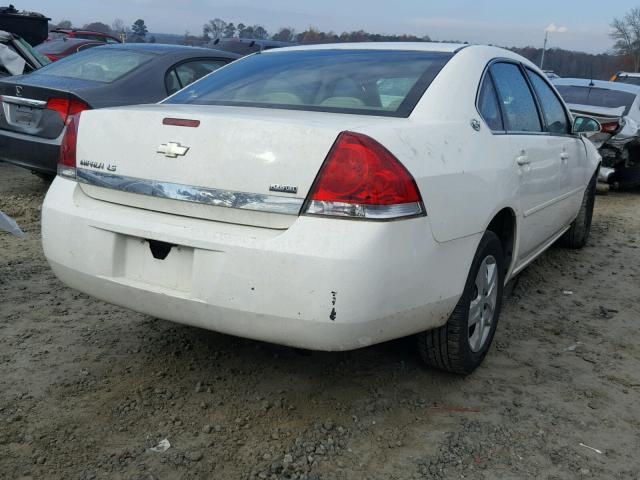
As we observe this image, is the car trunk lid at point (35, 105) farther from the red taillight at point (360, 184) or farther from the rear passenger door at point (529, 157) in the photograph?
the red taillight at point (360, 184)

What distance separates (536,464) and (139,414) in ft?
5.10

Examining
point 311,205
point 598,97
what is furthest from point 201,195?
point 598,97

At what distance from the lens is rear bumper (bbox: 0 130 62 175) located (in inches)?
223

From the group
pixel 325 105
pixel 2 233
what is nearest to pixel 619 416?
pixel 325 105

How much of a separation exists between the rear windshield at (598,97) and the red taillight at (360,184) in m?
7.65

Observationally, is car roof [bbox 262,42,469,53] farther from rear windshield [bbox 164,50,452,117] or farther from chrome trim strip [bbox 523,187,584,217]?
chrome trim strip [bbox 523,187,584,217]

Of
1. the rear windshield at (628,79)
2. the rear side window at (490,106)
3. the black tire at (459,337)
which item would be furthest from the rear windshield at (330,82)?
the rear windshield at (628,79)

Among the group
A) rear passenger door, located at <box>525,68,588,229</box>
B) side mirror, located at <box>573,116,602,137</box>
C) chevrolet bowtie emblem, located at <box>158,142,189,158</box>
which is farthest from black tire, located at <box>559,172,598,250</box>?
chevrolet bowtie emblem, located at <box>158,142,189,158</box>

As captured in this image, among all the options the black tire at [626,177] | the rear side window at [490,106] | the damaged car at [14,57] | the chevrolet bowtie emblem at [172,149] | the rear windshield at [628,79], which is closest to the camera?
the chevrolet bowtie emblem at [172,149]

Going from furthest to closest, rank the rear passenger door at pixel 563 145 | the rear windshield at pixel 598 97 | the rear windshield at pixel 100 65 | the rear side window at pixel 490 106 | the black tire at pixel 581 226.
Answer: the rear windshield at pixel 598 97 → the rear windshield at pixel 100 65 → the black tire at pixel 581 226 → the rear passenger door at pixel 563 145 → the rear side window at pixel 490 106

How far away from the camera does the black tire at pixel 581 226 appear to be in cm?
548

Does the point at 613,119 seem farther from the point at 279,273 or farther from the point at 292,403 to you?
the point at 279,273

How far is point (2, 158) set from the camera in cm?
612

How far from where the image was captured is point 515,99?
3.68 m
